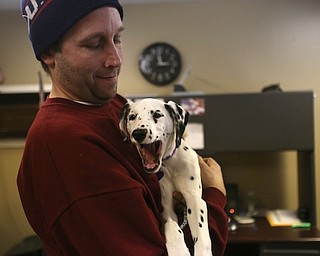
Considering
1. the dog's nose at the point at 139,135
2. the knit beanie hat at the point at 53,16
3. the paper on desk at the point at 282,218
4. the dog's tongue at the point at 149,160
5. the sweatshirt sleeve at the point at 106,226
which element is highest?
the knit beanie hat at the point at 53,16

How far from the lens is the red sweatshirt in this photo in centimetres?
85

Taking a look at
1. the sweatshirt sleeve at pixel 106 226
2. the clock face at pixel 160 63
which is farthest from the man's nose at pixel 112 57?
the clock face at pixel 160 63

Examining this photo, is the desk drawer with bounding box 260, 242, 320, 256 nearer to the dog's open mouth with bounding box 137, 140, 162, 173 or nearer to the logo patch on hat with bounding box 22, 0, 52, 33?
the dog's open mouth with bounding box 137, 140, 162, 173

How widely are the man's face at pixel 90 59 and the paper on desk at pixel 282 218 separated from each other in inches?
99.1

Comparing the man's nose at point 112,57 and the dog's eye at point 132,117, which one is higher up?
the man's nose at point 112,57

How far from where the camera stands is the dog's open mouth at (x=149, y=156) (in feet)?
3.21

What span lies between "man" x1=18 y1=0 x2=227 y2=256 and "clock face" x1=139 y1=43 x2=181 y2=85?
8.63 ft

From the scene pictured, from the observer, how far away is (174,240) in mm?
968

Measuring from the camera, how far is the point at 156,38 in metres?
3.69

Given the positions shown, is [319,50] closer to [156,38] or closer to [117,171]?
[156,38]

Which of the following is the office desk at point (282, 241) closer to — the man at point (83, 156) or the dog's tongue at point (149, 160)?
the man at point (83, 156)

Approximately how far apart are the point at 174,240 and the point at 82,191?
0.92 feet

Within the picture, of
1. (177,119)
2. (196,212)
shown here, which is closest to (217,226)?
→ (196,212)

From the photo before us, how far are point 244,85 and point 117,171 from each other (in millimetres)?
2932
